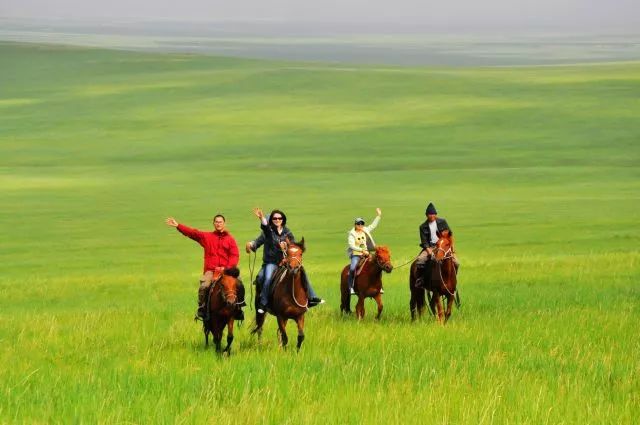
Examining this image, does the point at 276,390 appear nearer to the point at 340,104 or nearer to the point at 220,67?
the point at 340,104

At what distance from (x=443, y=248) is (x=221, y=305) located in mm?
4496

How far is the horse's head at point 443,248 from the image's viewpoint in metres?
19.4

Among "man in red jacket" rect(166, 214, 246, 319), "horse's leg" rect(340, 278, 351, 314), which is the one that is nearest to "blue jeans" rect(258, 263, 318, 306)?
"man in red jacket" rect(166, 214, 246, 319)

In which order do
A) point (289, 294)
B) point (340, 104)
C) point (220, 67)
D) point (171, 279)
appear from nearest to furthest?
point (289, 294) < point (171, 279) < point (340, 104) < point (220, 67)

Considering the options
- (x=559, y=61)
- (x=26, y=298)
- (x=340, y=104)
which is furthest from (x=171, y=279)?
(x=559, y=61)

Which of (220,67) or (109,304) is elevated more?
(220,67)

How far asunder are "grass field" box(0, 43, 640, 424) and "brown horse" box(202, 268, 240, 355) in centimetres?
38

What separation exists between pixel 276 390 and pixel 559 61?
187 meters

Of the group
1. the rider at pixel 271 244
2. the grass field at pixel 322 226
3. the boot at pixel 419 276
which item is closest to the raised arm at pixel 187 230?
the rider at pixel 271 244

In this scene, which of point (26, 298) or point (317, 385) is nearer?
point (317, 385)

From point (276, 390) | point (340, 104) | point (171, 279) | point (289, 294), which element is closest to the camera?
point (276, 390)

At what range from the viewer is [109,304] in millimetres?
26453

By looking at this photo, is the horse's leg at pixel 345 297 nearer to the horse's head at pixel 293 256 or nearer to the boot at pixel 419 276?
the boot at pixel 419 276

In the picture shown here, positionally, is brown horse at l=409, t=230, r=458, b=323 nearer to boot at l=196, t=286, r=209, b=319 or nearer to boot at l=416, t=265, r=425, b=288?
boot at l=416, t=265, r=425, b=288
